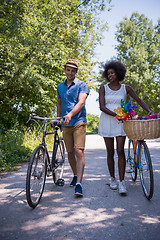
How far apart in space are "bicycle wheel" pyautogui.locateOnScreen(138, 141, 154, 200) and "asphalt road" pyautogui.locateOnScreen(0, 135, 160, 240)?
145 mm

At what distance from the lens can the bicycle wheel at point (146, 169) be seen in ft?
12.1

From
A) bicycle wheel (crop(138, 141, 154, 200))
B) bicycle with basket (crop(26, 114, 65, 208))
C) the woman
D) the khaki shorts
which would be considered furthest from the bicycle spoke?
bicycle with basket (crop(26, 114, 65, 208))

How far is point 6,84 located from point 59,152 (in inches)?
219

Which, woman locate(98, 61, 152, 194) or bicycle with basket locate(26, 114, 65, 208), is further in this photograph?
woman locate(98, 61, 152, 194)

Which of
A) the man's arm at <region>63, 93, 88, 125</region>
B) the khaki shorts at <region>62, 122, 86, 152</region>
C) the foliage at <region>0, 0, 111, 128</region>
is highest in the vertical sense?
the foliage at <region>0, 0, 111, 128</region>

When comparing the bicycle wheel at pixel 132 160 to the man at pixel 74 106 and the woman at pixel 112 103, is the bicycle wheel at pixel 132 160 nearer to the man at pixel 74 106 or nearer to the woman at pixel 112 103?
the woman at pixel 112 103

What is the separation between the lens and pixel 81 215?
3.27 m

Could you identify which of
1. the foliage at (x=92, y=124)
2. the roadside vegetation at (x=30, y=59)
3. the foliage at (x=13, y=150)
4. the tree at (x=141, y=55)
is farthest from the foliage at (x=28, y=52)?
the foliage at (x=92, y=124)

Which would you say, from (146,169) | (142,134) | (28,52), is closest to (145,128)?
(142,134)

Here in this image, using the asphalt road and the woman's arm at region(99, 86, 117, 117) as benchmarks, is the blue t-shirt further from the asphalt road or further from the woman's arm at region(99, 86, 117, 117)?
the asphalt road

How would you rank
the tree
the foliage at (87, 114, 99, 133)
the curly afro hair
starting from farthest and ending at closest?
the foliage at (87, 114, 99, 133), the tree, the curly afro hair

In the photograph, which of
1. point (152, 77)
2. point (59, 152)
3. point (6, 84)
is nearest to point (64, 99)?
point (59, 152)

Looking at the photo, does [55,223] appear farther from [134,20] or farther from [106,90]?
[134,20]

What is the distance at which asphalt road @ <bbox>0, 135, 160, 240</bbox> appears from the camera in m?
2.74
